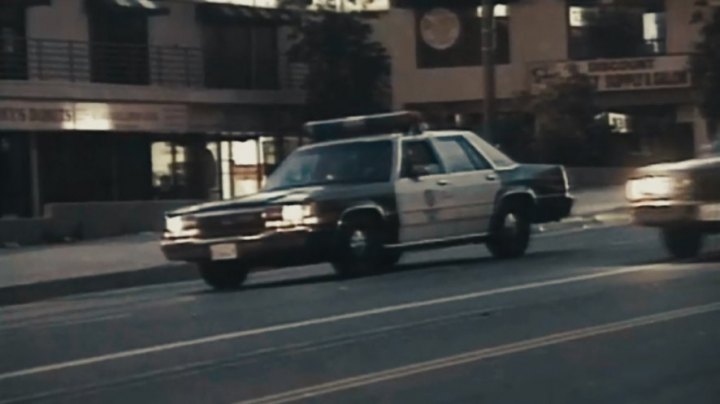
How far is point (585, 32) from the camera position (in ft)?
189

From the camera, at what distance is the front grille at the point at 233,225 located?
68.2 ft

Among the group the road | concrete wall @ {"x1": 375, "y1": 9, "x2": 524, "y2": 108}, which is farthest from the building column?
the road

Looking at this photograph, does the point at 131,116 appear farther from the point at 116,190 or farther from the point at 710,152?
the point at 710,152

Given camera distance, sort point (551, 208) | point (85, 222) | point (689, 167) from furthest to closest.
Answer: point (85, 222) → point (551, 208) → point (689, 167)

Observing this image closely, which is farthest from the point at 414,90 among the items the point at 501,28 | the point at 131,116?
the point at 131,116

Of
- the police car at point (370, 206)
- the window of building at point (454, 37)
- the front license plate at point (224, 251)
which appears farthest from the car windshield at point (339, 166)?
the window of building at point (454, 37)

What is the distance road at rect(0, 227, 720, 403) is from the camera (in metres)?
11.9

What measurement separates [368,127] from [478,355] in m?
10.1

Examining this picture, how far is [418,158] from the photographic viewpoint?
22312mm

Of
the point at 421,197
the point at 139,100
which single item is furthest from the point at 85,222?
the point at 421,197

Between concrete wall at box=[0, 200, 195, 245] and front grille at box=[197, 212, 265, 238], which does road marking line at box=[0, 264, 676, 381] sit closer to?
front grille at box=[197, 212, 265, 238]

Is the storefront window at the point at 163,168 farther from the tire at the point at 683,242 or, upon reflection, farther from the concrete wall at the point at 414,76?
the tire at the point at 683,242

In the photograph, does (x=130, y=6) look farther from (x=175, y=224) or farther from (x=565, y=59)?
(x=175, y=224)

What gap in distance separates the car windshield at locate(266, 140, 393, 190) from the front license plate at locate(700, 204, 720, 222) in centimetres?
362
